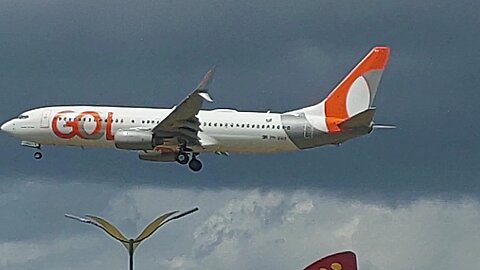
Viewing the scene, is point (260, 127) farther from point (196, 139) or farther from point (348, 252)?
point (348, 252)

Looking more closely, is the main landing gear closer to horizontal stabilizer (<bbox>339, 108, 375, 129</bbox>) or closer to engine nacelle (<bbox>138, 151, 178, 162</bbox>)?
engine nacelle (<bbox>138, 151, 178, 162</bbox>)

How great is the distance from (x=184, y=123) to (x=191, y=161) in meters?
4.28

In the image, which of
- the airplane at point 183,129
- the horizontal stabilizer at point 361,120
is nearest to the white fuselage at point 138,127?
the airplane at point 183,129

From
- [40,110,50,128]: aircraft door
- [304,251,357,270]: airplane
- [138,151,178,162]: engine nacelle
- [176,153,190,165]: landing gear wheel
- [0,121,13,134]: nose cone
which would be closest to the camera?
[304,251,357,270]: airplane

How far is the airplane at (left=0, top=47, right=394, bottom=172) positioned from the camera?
125 meters

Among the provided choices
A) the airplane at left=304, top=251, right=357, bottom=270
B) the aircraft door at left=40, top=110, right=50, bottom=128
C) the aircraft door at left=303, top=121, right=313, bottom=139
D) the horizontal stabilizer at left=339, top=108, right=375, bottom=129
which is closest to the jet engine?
the aircraft door at left=40, top=110, right=50, bottom=128

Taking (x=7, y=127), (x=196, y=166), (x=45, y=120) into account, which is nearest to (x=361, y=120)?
(x=196, y=166)

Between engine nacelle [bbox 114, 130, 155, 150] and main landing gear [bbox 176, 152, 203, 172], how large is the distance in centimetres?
396

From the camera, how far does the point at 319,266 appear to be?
170ft

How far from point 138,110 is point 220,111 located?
828 centimetres

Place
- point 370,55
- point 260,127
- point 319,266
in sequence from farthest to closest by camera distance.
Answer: point 370,55 < point 260,127 < point 319,266

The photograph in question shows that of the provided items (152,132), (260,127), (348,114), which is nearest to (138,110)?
(152,132)

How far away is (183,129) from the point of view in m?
128

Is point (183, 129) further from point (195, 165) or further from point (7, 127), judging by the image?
point (7, 127)
